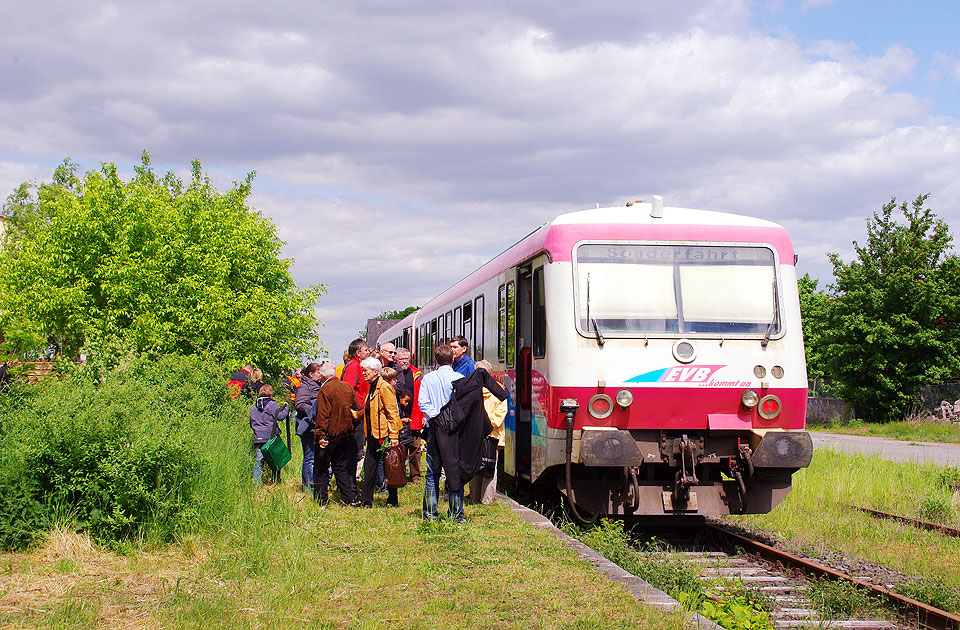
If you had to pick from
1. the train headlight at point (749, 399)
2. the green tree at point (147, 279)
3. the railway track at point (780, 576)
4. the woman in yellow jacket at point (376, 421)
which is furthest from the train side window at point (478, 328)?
the green tree at point (147, 279)

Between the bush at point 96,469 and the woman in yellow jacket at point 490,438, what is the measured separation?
299 cm

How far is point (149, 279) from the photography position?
2677 cm

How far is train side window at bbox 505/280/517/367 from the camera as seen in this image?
468 inches

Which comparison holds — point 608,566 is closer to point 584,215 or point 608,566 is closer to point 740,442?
point 740,442

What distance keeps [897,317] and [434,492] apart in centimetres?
2672

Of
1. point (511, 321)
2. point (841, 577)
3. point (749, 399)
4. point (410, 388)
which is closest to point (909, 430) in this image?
point (511, 321)

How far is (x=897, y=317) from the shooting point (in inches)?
1268

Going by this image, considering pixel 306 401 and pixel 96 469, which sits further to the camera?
pixel 306 401

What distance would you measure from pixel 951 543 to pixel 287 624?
721 cm

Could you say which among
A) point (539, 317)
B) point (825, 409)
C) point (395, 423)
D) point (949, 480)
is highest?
point (539, 317)

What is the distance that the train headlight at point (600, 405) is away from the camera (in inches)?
369

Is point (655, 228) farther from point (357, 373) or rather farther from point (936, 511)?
point (936, 511)

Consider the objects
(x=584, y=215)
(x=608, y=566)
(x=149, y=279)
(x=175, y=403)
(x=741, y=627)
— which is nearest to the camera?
(x=741, y=627)

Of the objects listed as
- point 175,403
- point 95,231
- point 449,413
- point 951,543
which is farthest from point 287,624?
point 95,231
